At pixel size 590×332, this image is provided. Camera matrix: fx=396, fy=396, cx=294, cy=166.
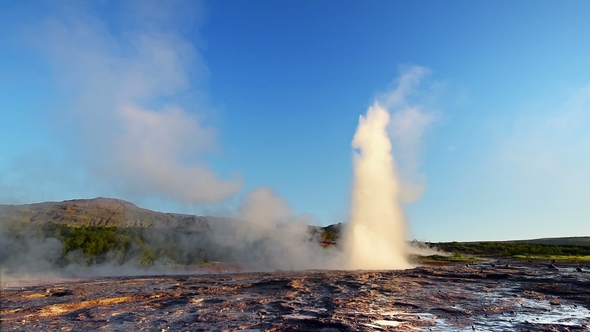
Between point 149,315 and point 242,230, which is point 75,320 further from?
point 242,230

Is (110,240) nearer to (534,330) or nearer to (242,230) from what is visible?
(242,230)

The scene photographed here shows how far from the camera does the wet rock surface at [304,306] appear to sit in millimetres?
10734

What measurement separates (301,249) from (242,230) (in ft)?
20.7

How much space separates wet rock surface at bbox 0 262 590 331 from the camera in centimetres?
1073

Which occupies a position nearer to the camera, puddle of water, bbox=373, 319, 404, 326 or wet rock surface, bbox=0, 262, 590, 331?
puddle of water, bbox=373, 319, 404, 326

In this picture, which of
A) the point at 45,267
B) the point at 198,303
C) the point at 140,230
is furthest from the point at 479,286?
the point at 140,230

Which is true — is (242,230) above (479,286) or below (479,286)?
above

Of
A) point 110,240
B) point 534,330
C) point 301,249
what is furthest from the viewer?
point 110,240

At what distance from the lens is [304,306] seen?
13.9 meters

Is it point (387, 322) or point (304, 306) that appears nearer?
point (387, 322)

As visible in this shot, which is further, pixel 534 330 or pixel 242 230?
pixel 242 230

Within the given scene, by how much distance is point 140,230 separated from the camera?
186 feet

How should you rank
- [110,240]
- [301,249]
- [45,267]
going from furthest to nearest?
[110,240] → [301,249] → [45,267]

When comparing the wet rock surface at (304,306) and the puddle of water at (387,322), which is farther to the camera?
the wet rock surface at (304,306)
